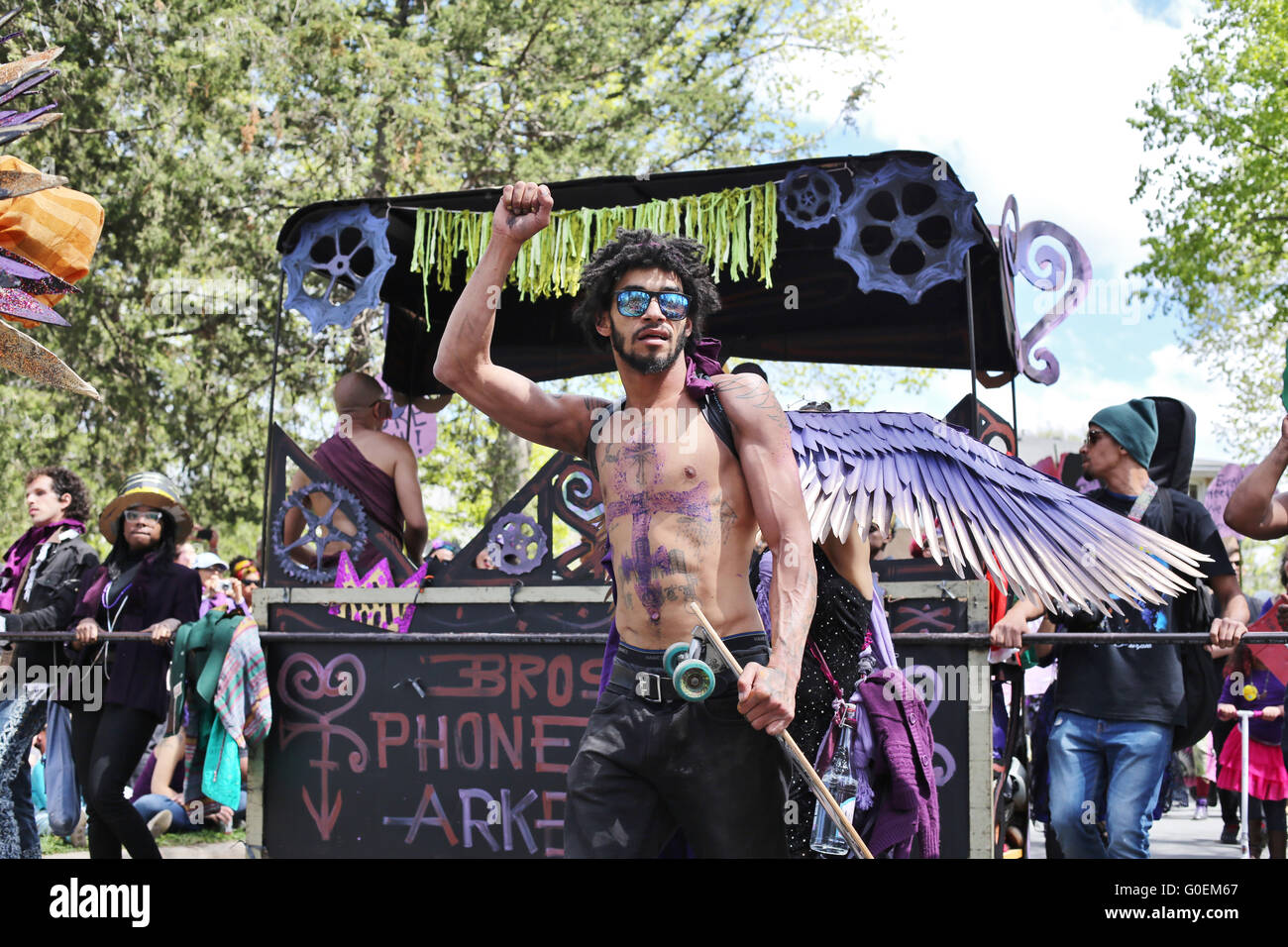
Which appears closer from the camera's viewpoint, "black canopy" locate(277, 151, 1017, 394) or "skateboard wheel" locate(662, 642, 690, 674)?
"skateboard wheel" locate(662, 642, 690, 674)

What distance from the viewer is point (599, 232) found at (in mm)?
6227

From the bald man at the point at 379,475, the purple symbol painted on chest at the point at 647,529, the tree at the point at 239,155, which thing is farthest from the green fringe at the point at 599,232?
the tree at the point at 239,155

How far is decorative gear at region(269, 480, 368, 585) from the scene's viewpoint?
245 inches

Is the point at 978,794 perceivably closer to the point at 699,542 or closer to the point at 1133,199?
the point at 699,542

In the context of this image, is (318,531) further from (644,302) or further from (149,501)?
(644,302)

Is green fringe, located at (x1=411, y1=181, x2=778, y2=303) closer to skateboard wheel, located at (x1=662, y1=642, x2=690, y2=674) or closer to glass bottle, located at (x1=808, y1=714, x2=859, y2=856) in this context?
glass bottle, located at (x1=808, y1=714, x2=859, y2=856)

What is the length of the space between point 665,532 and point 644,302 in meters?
0.61

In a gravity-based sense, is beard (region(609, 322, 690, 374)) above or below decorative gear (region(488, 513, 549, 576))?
above

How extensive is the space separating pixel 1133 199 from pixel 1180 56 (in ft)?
7.00

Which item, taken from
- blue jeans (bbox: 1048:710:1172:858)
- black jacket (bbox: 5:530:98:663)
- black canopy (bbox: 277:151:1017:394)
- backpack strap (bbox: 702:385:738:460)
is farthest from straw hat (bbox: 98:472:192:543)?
blue jeans (bbox: 1048:710:1172:858)

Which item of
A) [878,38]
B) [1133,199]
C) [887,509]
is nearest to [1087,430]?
[887,509]

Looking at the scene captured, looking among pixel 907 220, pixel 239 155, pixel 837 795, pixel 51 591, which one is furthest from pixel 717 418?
pixel 239 155

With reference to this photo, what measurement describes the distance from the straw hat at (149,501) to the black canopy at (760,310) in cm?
137

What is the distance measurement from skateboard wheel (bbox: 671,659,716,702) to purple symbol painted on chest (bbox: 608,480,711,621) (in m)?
0.33
